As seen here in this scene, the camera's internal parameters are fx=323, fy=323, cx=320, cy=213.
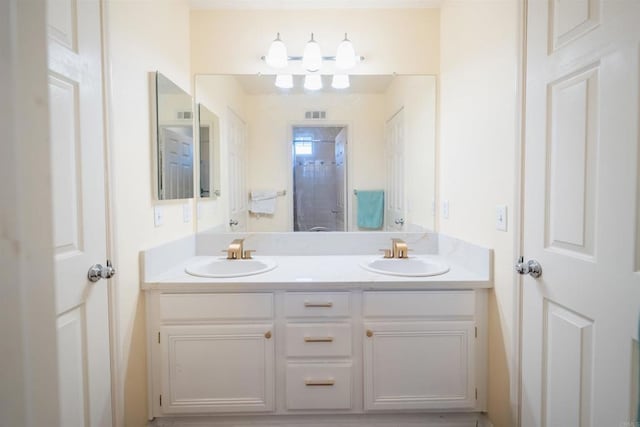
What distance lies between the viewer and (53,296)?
1.50 feet

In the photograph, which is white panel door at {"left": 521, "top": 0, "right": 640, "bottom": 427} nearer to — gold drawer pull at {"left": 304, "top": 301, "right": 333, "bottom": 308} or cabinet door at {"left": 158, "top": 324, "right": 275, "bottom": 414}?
gold drawer pull at {"left": 304, "top": 301, "right": 333, "bottom": 308}

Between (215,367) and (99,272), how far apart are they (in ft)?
2.24

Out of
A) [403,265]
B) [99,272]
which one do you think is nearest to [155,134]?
[99,272]

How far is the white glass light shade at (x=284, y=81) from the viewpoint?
6.55ft

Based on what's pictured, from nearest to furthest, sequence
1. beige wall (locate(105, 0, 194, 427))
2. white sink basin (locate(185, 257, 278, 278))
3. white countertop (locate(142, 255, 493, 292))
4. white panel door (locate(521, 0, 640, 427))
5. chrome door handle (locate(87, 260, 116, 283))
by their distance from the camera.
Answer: white panel door (locate(521, 0, 640, 427)) < chrome door handle (locate(87, 260, 116, 283)) < beige wall (locate(105, 0, 194, 427)) < white countertop (locate(142, 255, 493, 292)) < white sink basin (locate(185, 257, 278, 278))

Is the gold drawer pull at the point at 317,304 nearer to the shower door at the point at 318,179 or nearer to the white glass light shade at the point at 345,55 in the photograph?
the shower door at the point at 318,179

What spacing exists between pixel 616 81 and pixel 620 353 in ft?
2.34

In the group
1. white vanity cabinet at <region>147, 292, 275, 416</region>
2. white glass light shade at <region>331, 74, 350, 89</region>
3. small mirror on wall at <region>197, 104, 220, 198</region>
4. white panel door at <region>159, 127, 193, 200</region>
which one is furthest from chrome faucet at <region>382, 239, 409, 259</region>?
white panel door at <region>159, 127, 193, 200</region>

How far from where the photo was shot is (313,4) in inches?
75.8

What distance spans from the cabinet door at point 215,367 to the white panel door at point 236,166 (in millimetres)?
729

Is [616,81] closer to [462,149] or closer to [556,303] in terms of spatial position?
[556,303]

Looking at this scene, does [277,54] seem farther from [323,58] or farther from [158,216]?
[158,216]

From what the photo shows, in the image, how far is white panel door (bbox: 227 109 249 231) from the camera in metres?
2.05

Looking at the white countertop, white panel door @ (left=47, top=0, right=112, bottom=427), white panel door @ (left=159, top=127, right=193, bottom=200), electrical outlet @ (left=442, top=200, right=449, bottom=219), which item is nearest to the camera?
white panel door @ (left=47, top=0, right=112, bottom=427)
